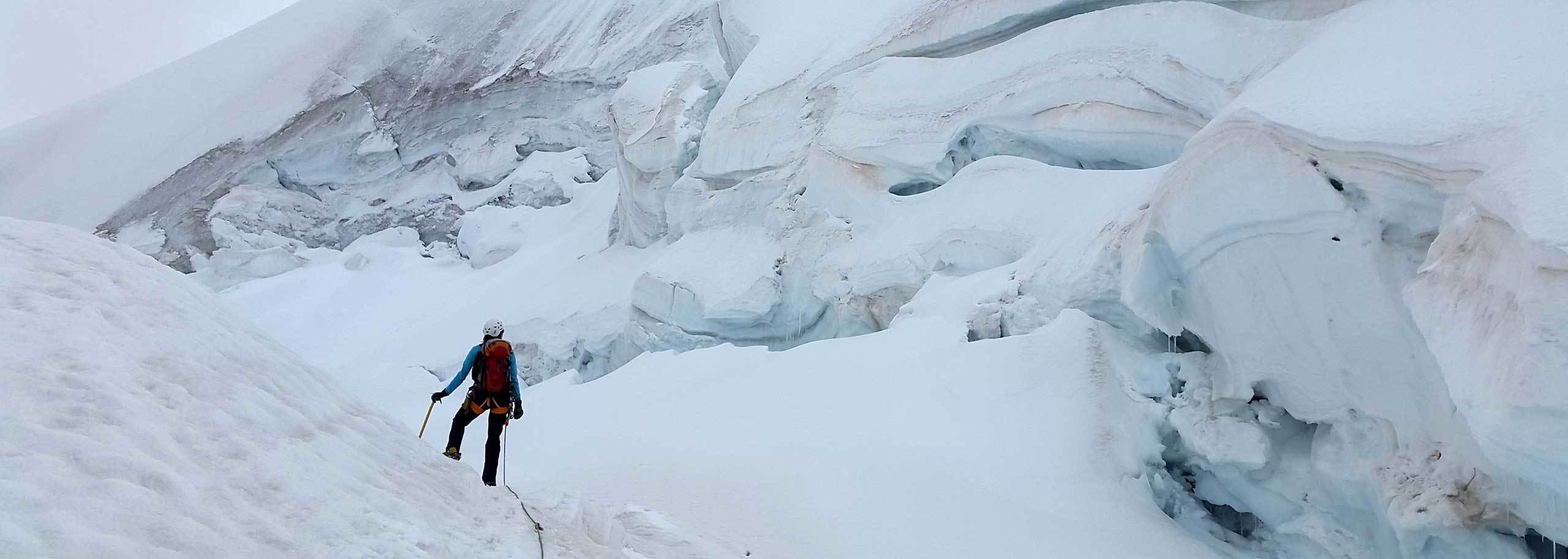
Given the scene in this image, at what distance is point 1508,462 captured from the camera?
3.76 metres

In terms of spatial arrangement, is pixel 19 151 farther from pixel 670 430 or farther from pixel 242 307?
pixel 670 430

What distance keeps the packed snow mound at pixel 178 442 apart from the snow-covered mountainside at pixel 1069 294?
5.74 ft

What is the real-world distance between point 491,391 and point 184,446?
2.83 metres

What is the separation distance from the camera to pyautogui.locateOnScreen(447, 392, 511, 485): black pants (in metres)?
5.79

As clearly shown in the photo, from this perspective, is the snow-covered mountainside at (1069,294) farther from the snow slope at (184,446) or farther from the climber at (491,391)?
the snow slope at (184,446)

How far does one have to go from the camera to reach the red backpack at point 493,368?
5.84 metres

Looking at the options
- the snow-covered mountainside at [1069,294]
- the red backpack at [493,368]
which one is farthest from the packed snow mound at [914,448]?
the red backpack at [493,368]

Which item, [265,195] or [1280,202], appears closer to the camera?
[1280,202]

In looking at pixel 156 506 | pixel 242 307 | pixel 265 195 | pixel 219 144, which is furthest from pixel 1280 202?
pixel 219 144

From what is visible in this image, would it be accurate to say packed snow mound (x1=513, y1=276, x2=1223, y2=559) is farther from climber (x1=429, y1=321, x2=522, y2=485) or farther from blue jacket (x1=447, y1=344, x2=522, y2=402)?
blue jacket (x1=447, y1=344, x2=522, y2=402)

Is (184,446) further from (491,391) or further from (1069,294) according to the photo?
(1069,294)

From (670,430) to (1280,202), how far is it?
513cm

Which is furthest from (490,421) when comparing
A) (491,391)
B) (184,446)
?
(184,446)

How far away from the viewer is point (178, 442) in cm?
304
